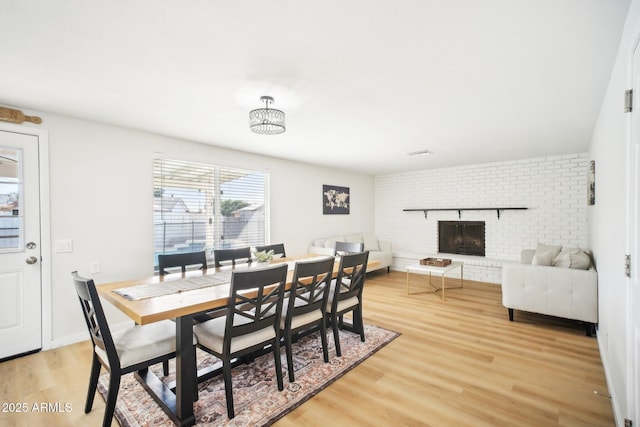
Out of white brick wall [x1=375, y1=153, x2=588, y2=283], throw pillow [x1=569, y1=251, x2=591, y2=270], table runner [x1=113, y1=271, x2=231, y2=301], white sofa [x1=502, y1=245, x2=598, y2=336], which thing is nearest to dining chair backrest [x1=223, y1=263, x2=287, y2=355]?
table runner [x1=113, y1=271, x2=231, y2=301]

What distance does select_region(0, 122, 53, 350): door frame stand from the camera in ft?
9.28

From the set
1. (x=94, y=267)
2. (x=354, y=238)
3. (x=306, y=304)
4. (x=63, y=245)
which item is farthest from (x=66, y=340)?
(x=354, y=238)

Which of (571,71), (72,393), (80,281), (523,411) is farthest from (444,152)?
(72,393)

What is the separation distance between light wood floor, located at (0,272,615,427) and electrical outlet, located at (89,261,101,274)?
71 cm

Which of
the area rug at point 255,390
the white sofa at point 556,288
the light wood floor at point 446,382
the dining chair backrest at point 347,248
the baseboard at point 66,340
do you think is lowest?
the light wood floor at point 446,382

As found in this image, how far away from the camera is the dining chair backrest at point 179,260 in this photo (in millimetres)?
2781

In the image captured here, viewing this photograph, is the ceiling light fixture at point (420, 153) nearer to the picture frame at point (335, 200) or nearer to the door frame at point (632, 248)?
the picture frame at point (335, 200)

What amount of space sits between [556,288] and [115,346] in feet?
13.3

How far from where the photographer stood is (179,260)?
2.90 meters

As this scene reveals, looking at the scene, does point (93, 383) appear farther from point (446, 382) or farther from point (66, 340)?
point (446, 382)

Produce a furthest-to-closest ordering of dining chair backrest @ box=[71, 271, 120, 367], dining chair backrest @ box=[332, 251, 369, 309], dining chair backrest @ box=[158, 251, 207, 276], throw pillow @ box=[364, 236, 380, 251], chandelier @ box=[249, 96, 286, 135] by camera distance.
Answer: throw pillow @ box=[364, 236, 380, 251] → dining chair backrest @ box=[158, 251, 207, 276] → dining chair backrest @ box=[332, 251, 369, 309] → chandelier @ box=[249, 96, 286, 135] → dining chair backrest @ box=[71, 271, 120, 367]

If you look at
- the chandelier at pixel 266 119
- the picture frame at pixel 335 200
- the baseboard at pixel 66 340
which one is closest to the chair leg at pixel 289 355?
the chandelier at pixel 266 119

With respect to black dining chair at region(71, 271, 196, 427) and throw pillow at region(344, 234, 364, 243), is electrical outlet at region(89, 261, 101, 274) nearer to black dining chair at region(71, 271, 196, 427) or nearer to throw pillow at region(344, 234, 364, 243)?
black dining chair at region(71, 271, 196, 427)

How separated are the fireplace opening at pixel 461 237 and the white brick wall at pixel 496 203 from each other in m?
0.11
